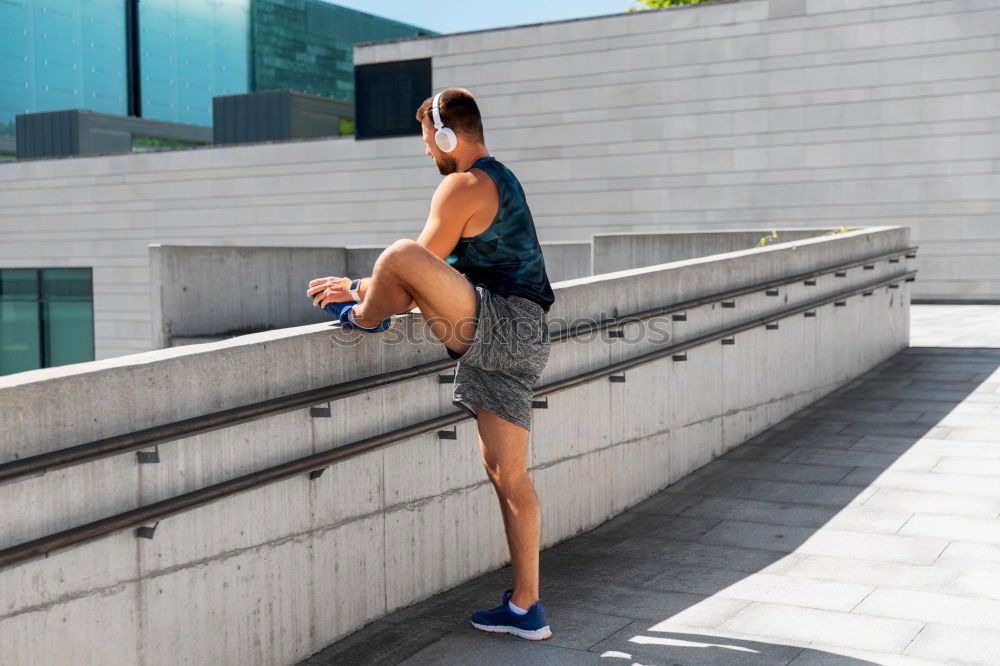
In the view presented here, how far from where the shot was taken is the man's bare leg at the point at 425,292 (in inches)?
146

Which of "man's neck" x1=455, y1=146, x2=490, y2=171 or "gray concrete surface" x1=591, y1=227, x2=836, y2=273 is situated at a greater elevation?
"man's neck" x1=455, y1=146, x2=490, y2=171

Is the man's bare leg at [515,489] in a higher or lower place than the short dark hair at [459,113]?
lower

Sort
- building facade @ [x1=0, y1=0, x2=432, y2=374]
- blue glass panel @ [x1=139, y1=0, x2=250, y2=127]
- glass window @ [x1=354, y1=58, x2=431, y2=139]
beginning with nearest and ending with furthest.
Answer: glass window @ [x1=354, y1=58, x2=431, y2=139] < building facade @ [x1=0, y1=0, x2=432, y2=374] < blue glass panel @ [x1=139, y1=0, x2=250, y2=127]

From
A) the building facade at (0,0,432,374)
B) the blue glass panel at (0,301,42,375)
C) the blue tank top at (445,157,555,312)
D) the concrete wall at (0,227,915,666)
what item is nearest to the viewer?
the concrete wall at (0,227,915,666)

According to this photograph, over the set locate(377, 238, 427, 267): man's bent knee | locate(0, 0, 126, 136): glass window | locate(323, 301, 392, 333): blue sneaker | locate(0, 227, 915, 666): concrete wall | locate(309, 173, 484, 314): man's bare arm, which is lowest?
locate(0, 227, 915, 666): concrete wall

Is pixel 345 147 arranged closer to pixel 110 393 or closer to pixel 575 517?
pixel 575 517

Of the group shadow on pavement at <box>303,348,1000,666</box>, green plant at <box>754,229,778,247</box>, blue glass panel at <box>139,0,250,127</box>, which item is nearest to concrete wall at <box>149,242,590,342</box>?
green plant at <box>754,229,778,247</box>

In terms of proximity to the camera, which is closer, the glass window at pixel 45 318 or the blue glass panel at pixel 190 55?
the glass window at pixel 45 318

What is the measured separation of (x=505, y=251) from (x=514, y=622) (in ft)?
4.86

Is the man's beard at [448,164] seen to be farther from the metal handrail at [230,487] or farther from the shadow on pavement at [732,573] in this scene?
the shadow on pavement at [732,573]

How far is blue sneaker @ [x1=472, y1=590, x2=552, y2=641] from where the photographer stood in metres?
4.16

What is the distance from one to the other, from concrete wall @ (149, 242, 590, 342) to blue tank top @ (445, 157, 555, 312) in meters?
8.99

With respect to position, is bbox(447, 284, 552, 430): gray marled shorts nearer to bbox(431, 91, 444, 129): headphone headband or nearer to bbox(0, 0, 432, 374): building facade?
bbox(431, 91, 444, 129): headphone headband

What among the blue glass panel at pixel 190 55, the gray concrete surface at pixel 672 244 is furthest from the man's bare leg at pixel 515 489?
the blue glass panel at pixel 190 55
